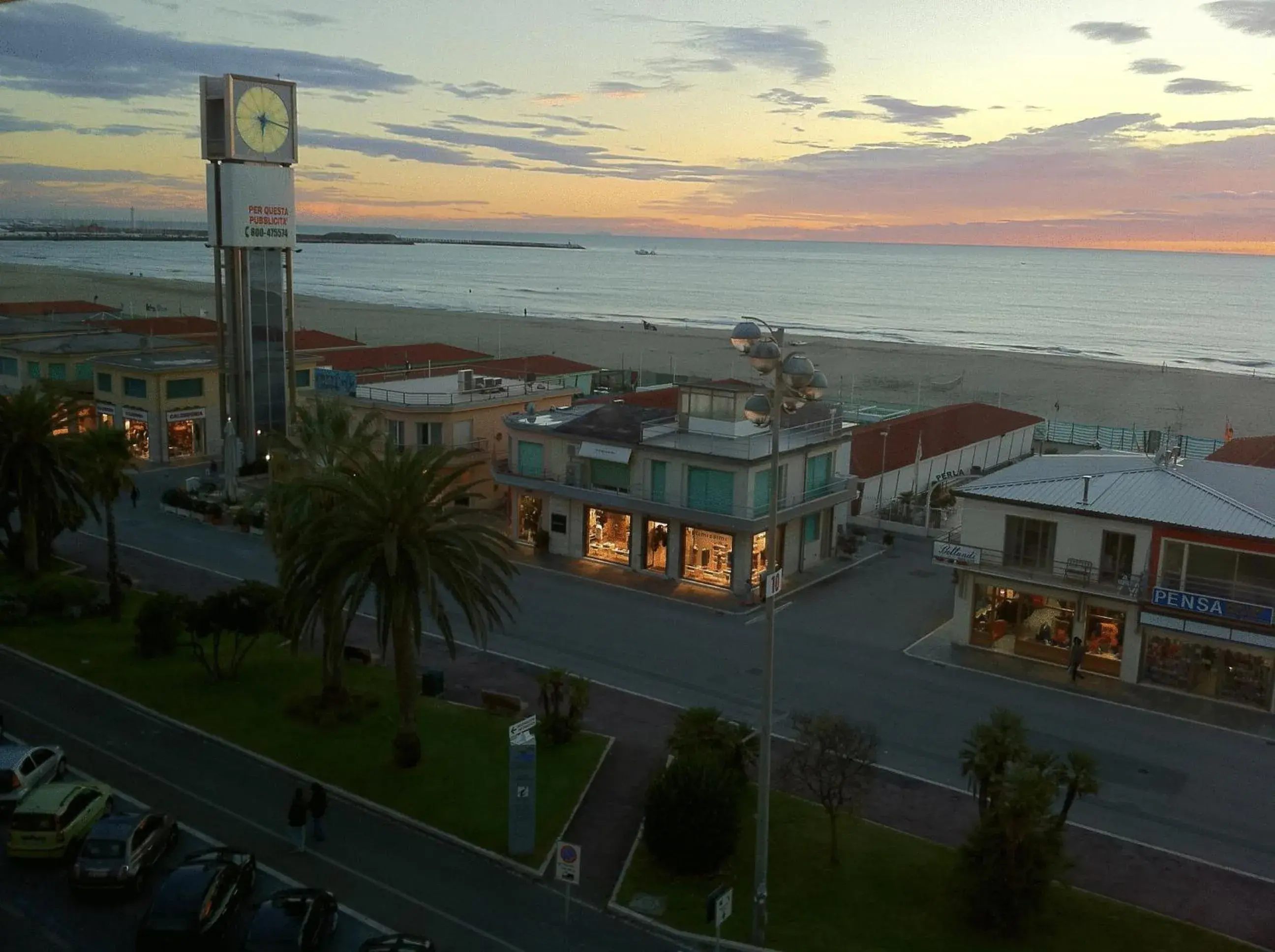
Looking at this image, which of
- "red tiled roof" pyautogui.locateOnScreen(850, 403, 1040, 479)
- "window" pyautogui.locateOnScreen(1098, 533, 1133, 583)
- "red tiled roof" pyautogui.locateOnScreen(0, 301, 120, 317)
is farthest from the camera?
"red tiled roof" pyautogui.locateOnScreen(0, 301, 120, 317)

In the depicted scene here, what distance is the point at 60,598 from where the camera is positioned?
31000 millimetres

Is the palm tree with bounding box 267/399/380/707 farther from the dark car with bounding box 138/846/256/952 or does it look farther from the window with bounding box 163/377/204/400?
the window with bounding box 163/377/204/400

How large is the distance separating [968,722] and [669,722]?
6973 millimetres

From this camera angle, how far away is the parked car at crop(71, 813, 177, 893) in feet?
55.7

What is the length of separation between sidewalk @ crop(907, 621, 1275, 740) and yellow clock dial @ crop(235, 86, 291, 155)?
35.9 meters

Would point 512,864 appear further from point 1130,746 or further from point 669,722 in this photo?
point 1130,746

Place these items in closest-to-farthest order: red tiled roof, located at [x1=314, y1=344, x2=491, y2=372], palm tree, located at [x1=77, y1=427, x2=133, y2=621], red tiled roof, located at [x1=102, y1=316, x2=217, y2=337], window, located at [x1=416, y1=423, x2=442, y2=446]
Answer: palm tree, located at [x1=77, y1=427, x2=133, y2=621] → window, located at [x1=416, y1=423, x2=442, y2=446] → red tiled roof, located at [x1=314, y1=344, x2=491, y2=372] → red tiled roof, located at [x1=102, y1=316, x2=217, y2=337]

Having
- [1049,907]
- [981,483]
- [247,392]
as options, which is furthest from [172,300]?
[1049,907]

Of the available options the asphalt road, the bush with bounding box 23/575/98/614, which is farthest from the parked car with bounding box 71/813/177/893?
the bush with bounding box 23/575/98/614

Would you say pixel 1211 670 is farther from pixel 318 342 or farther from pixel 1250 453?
pixel 318 342

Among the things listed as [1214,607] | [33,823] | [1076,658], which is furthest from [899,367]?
[33,823]

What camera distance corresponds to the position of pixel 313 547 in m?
21.4

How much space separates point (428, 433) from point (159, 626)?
61.0 ft

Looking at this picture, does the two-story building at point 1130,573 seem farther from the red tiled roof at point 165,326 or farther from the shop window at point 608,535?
the red tiled roof at point 165,326
